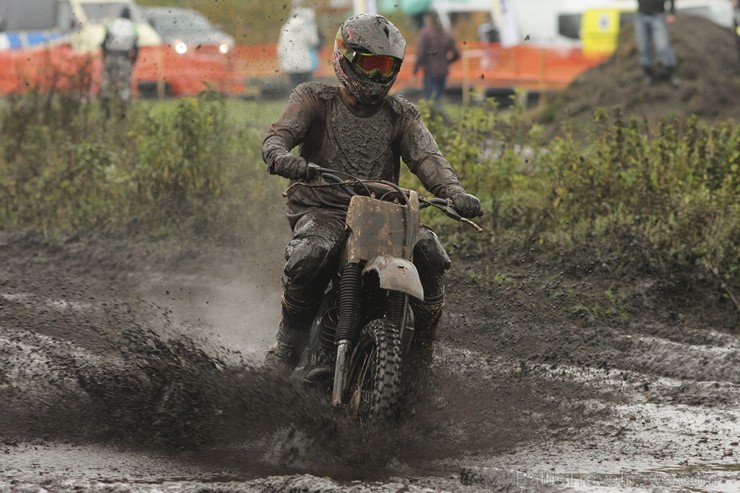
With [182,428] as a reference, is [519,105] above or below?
above

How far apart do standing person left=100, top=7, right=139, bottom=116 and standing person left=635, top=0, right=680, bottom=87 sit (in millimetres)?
7596

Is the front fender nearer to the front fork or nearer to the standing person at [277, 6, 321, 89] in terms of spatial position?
the front fork

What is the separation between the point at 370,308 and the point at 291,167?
2.85 feet

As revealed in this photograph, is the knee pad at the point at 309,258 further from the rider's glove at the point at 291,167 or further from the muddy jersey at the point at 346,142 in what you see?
the muddy jersey at the point at 346,142

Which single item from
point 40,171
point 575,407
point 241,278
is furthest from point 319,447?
point 40,171

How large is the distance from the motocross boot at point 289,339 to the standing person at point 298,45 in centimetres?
641

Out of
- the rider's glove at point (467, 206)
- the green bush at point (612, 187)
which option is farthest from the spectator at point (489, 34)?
the rider's glove at point (467, 206)

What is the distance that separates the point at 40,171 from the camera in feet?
45.9

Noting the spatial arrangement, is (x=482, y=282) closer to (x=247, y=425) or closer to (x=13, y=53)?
(x=247, y=425)

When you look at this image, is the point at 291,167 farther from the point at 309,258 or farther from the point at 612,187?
the point at 612,187

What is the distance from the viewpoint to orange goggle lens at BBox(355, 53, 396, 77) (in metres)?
7.14

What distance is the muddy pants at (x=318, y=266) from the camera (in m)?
6.86

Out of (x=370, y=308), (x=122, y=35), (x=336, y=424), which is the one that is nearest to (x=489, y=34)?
(x=122, y=35)

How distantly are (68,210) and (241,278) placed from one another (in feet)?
9.60
